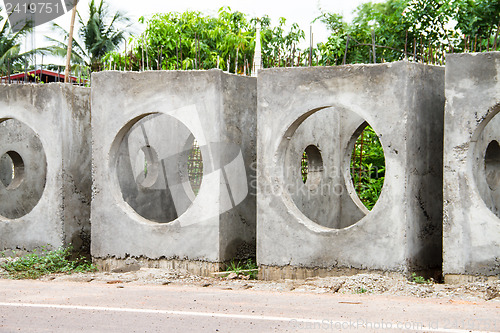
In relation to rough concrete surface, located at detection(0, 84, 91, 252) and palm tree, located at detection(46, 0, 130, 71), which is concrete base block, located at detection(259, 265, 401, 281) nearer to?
rough concrete surface, located at detection(0, 84, 91, 252)

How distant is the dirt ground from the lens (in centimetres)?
727

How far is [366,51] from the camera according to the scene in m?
16.1

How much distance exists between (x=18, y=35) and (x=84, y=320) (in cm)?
2619

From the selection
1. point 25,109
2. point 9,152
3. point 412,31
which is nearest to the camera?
point 25,109

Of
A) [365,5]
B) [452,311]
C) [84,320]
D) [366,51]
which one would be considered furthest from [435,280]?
[365,5]

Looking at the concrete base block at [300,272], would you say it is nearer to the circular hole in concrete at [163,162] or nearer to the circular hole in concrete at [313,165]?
the circular hole in concrete at [313,165]

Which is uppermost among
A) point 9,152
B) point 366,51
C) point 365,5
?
point 365,5

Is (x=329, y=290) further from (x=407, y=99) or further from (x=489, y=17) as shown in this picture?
(x=489, y=17)

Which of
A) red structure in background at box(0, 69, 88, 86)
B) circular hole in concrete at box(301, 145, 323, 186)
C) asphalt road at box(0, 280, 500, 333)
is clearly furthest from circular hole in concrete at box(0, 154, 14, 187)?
asphalt road at box(0, 280, 500, 333)

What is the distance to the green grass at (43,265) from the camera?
8.85m

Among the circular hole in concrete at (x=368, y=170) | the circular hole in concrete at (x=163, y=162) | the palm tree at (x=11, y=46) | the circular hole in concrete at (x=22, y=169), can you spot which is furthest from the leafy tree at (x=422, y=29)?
the palm tree at (x=11, y=46)

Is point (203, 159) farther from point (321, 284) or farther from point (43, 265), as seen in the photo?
point (43, 265)

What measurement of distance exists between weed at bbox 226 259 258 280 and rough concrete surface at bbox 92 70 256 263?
12 centimetres

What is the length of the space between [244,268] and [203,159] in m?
1.41
